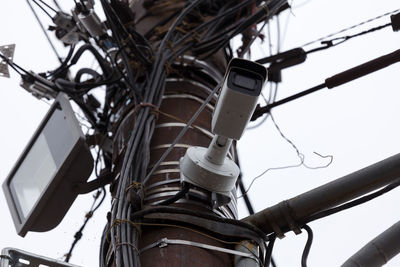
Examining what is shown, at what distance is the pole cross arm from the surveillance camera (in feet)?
1.66

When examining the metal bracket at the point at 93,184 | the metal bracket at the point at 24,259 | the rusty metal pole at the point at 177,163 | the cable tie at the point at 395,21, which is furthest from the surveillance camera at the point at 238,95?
the cable tie at the point at 395,21

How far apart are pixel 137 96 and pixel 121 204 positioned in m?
1.12

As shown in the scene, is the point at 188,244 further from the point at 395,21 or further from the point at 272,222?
the point at 395,21

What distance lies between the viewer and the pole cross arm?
3410mm

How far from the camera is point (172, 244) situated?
11.5 feet

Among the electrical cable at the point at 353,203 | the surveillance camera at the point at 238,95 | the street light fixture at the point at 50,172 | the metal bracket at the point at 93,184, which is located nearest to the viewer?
the surveillance camera at the point at 238,95

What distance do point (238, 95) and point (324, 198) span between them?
27.5 inches

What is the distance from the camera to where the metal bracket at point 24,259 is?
346 cm

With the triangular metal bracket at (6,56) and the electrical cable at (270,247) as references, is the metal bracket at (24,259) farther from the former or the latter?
the triangular metal bracket at (6,56)

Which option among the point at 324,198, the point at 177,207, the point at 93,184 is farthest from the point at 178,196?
the point at 93,184

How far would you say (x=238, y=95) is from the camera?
317 cm

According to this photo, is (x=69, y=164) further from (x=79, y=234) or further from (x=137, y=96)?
(x=79, y=234)

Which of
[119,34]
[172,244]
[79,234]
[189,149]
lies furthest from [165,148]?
[79,234]

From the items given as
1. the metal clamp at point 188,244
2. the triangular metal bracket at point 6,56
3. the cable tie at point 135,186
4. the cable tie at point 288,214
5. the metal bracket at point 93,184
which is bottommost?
the metal clamp at point 188,244
